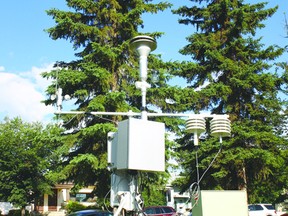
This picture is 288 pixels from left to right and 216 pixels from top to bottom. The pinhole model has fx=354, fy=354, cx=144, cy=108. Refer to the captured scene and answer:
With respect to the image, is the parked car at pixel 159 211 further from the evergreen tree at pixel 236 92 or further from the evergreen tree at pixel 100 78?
the evergreen tree at pixel 100 78

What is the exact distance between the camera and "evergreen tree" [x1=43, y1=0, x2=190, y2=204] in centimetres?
1459

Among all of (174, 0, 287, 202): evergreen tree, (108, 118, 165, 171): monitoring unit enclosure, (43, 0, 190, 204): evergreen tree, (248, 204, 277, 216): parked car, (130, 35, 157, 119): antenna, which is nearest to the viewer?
(108, 118, 165, 171): monitoring unit enclosure

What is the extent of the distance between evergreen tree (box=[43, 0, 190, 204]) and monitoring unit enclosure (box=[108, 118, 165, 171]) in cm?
903

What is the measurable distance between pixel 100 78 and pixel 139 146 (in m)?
10.7

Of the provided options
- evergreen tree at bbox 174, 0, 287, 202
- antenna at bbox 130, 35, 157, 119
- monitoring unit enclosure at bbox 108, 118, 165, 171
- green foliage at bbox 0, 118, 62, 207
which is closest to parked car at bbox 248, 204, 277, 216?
evergreen tree at bbox 174, 0, 287, 202

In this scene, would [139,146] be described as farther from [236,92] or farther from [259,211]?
[259,211]

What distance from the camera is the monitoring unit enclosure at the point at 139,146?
4.47 meters

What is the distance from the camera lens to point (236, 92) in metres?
18.8

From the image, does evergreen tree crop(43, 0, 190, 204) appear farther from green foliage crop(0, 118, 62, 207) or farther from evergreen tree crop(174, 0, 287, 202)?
green foliage crop(0, 118, 62, 207)

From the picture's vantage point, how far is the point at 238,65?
1895cm

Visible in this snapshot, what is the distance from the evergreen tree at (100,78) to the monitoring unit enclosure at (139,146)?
29.6 feet

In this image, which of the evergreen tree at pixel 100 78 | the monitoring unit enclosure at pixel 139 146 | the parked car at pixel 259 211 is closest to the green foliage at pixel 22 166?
the evergreen tree at pixel 100 78

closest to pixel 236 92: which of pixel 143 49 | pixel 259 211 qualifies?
pixel 259 211

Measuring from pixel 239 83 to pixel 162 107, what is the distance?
14.2 ft
